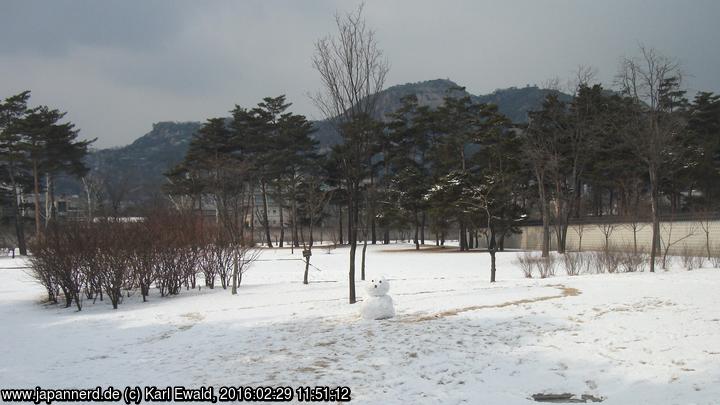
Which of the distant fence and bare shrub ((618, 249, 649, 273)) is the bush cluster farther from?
the distant fence

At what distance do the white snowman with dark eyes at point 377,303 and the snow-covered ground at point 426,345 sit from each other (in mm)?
212

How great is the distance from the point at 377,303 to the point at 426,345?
198 cm

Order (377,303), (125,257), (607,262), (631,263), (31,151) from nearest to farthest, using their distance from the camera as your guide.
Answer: (377,303), (125,257), (631,263), (607,262), (31,151)

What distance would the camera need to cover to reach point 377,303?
906 centimetres

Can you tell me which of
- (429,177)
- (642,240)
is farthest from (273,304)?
(429,177)

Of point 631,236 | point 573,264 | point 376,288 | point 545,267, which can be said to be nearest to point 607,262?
point 573,264

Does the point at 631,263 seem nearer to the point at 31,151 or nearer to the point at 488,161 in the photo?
the point at 488,161

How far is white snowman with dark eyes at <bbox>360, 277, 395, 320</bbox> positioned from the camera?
906 centimetres

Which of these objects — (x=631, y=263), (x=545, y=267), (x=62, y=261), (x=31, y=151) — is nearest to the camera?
(x=62, y=261)

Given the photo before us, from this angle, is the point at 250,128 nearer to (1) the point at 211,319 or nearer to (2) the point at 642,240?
(2) the point at 642,240

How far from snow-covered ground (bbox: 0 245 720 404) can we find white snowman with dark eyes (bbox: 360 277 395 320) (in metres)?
0.21

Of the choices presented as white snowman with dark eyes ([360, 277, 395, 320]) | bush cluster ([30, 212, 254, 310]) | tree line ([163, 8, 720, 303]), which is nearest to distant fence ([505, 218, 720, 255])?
tree line ([163, 8, 720, 303])

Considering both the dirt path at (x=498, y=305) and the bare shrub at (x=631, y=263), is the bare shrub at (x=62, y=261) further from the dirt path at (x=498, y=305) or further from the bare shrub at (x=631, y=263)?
the bare shrub at (x=631, y=263)

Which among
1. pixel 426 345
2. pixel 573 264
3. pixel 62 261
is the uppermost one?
pixel 62 261
